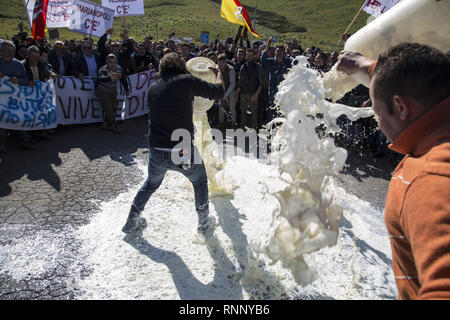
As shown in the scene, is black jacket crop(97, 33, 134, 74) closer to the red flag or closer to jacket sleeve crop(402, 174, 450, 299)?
the red flag

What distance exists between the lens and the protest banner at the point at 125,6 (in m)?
10.7

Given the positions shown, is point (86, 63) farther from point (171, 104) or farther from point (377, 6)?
point (377, 6)

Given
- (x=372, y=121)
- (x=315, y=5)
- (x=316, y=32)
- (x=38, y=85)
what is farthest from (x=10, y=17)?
(x=315, y=5)

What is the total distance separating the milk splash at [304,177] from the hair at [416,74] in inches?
49.9

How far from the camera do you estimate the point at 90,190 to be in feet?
15.6

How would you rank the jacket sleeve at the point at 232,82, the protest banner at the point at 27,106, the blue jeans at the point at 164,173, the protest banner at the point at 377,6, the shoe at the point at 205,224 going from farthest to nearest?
the jacket sleeve at the point at 232,82 < the protest banner at the point at 377,6 < the protest banner at the point at 27,106 < the shoe at the point at 205,224 < the blue jeans at the point at 164,173

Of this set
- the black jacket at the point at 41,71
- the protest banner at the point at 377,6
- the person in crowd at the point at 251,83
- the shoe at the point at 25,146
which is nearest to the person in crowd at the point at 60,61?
the black jacket at the point at 41,71

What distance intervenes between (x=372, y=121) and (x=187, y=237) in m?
5.51

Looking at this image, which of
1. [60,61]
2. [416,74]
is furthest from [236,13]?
[416,74]

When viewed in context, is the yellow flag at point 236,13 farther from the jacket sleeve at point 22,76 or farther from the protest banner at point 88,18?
the jacket sleeve at point 22,76

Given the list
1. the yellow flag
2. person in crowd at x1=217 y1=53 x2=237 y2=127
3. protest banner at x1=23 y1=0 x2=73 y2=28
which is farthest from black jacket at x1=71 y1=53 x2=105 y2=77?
the yellow flag

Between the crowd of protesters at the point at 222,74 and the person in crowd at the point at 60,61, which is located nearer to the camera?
the crowd of protesters at the point at 222,74

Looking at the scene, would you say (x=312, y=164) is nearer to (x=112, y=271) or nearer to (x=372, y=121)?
(x=112, y=271)
